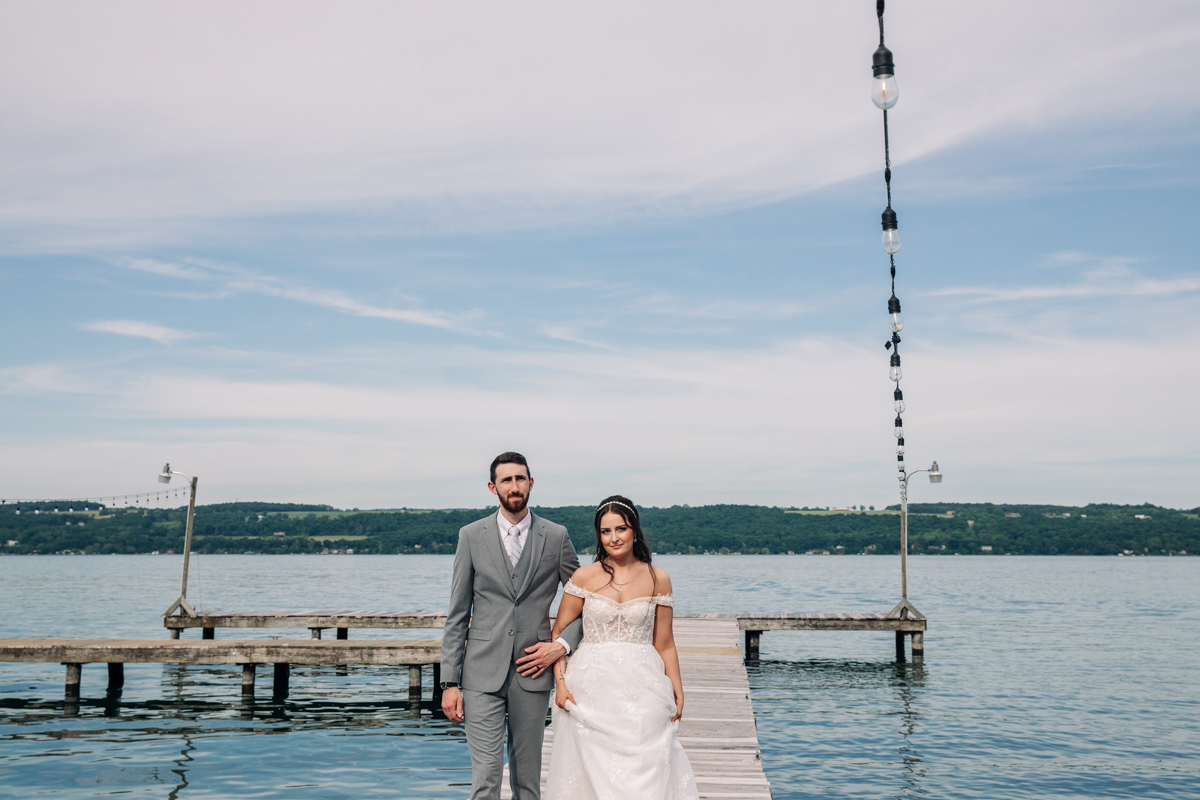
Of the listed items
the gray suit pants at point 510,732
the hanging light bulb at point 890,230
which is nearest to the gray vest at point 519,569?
the gray suit pants at point 510,732

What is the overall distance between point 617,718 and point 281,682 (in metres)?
16.3

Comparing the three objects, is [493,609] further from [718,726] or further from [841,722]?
[841,722]

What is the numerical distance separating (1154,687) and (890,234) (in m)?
24.1

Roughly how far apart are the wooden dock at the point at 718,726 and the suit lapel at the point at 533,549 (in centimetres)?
243

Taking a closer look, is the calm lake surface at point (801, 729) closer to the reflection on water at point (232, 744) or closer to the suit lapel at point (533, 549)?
the reflection on water at point (232, 744)

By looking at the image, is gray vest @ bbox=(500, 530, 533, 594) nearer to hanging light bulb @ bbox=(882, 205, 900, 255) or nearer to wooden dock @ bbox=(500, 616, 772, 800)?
wooden dock @ bbox=(500, 616, 772, 800)

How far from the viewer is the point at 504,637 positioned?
620cm

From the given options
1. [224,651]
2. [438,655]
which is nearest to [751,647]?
[438,655]

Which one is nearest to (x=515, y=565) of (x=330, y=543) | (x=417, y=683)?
(x=417, y=683)

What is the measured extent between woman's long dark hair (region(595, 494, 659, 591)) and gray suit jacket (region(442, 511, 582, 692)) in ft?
0.62

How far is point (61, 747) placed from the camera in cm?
Answer: 1647

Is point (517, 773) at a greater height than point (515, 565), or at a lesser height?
lesser

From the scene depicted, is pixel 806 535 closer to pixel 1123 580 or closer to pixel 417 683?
pixel 1123 580

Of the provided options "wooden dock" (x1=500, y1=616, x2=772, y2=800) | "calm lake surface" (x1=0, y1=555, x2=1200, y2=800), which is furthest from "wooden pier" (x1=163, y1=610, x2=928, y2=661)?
"wooden dock" (x1=500, y1=616, x2=772, y2=800)
